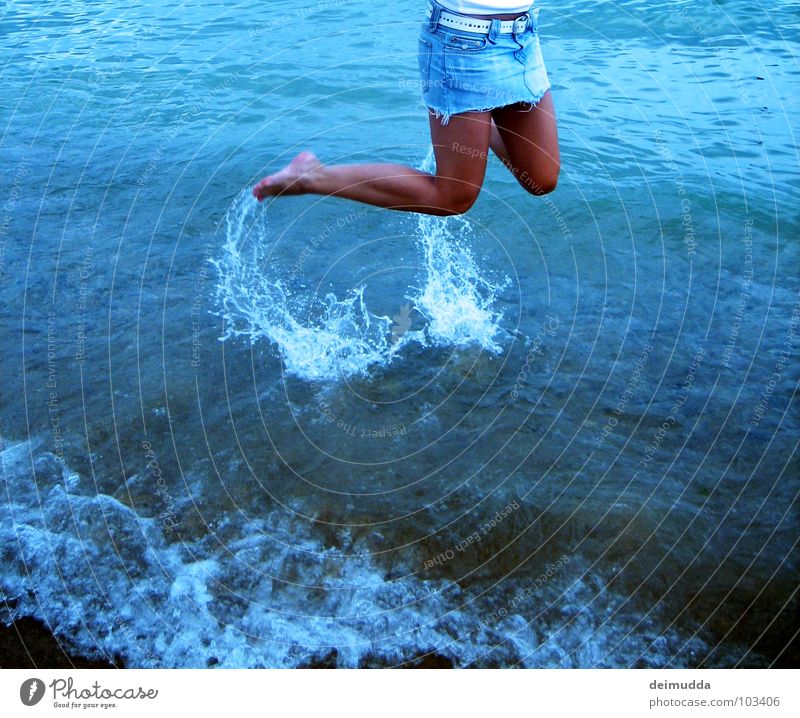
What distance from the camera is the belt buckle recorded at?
11.4ft

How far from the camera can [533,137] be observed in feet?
13.0

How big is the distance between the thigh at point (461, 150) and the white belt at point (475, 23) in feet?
1.15

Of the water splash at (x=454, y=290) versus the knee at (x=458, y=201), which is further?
the water splash at (x=454, y=290)

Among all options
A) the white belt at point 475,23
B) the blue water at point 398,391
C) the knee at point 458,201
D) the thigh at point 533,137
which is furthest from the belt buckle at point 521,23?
the blue water at point 398,391

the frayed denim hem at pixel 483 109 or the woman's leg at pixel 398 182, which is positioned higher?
the frayed denim hem at pixel 483 109

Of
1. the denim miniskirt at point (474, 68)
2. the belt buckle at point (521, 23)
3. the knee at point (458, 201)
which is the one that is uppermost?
the belt buckle at point (521, 23)

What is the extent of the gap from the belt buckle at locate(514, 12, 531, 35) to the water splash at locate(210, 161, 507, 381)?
1.80 meters

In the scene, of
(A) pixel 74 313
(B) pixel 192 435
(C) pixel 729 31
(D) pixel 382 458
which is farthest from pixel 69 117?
(C) pixel 729 31

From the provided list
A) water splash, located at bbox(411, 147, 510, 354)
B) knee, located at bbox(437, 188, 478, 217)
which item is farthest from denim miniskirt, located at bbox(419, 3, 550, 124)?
water splash, located at bbox(411, 147, 510, 354)

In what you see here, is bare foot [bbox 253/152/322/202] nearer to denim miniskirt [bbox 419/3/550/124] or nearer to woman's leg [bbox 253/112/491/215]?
woman's leg [bbox 253/112/491/215]

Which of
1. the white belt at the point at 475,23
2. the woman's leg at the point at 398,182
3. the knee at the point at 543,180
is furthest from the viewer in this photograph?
the knee at the point at 543,180

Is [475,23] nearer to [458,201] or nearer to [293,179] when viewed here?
[458,201]

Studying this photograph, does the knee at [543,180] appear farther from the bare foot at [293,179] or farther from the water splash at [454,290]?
the bare foot at [293,179]

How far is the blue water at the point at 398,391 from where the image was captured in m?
3.25
